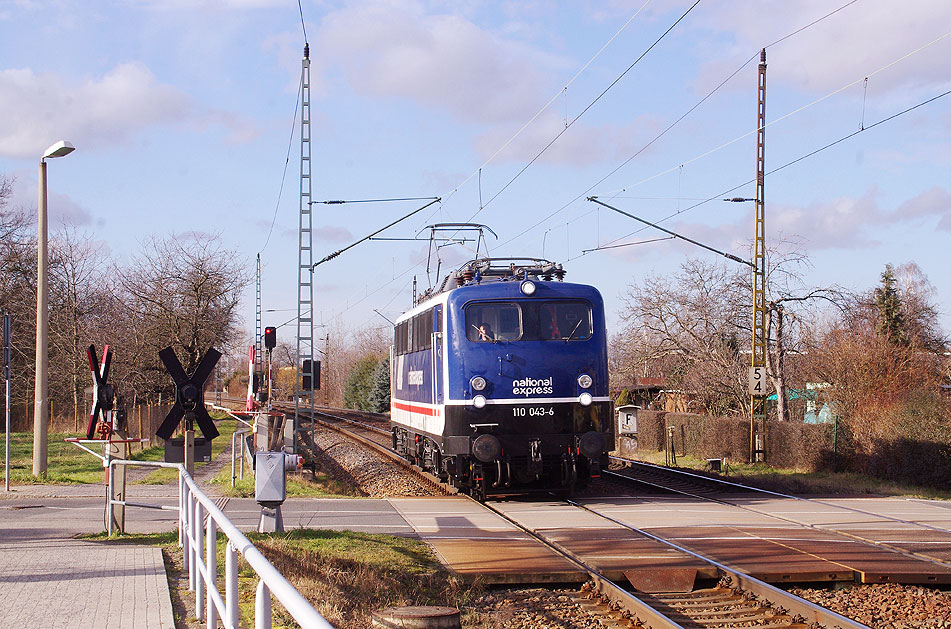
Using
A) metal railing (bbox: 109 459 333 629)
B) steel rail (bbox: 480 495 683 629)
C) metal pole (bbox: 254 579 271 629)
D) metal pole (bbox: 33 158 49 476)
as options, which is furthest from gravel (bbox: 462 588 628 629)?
metal pole (bbox: 33 158 49 476)

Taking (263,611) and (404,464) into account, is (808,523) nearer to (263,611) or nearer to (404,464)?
(263,611)

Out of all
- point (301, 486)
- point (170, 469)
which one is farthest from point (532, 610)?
point (170, 469)

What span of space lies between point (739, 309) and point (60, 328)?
89.6 ft

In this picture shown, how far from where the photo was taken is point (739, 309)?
41.6 meters

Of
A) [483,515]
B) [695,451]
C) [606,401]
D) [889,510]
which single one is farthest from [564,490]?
[695,451]

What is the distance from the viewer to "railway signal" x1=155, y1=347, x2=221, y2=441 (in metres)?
11.3

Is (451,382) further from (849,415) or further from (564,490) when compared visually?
(849,415)

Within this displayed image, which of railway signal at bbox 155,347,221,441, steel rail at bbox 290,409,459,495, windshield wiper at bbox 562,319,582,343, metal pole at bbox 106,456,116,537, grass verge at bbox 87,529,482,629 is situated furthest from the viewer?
steel rail at bbox 290,409,459,495

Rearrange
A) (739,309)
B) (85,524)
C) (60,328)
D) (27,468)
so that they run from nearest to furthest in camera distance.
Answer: (85,524) < (27,468) < (60,328) < (739,309)

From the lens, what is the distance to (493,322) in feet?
55.3

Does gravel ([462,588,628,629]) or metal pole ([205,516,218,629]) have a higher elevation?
metal pole ([205,516,218,629])

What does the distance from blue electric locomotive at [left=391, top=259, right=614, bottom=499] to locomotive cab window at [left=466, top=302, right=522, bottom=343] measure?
0.02 metres

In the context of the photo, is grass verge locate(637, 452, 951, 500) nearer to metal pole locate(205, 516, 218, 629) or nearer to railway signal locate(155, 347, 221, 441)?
railway signal locate(155, 347, 221, 441)

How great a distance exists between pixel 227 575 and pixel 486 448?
1087 cm
